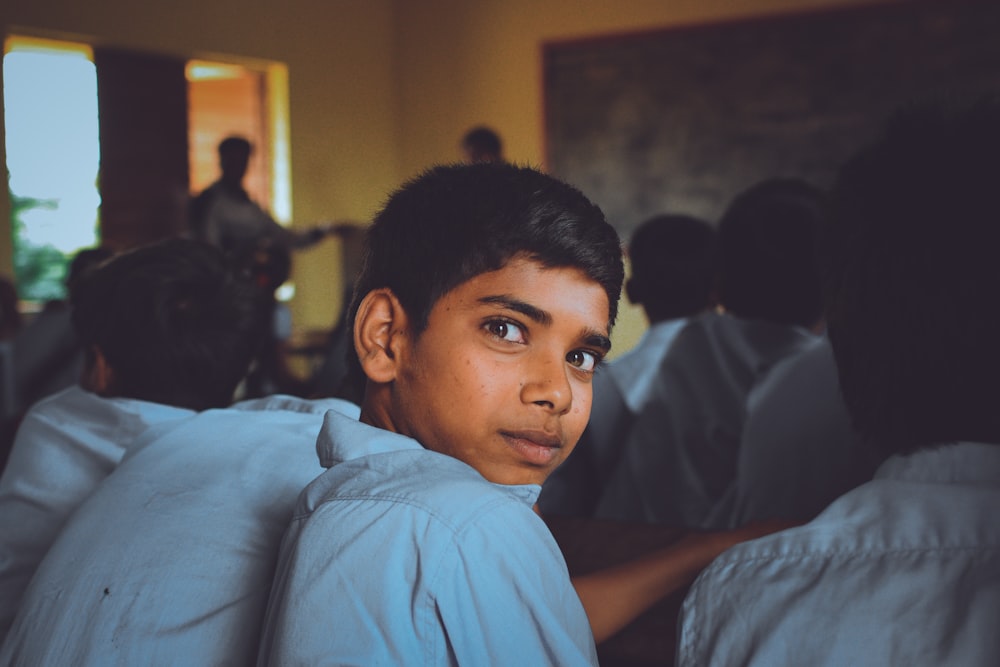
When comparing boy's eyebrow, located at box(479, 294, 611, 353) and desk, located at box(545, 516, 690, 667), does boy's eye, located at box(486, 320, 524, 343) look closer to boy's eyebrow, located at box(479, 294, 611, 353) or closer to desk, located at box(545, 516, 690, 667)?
boy's eyebrow, located at box(479, 294, 611, 353)

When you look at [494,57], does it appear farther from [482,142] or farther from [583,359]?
[583,359]

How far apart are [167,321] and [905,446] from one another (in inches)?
41.5

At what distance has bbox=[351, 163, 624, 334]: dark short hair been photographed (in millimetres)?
866

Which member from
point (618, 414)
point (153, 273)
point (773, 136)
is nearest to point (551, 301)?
point (153, 273)

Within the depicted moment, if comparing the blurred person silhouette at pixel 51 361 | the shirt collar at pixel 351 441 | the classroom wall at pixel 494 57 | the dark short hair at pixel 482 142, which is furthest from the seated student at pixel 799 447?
the classroom wall at pixel 494 57

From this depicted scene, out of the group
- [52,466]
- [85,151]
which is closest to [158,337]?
[52,466]

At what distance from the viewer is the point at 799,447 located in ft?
5.05

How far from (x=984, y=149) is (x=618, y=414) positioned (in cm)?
143

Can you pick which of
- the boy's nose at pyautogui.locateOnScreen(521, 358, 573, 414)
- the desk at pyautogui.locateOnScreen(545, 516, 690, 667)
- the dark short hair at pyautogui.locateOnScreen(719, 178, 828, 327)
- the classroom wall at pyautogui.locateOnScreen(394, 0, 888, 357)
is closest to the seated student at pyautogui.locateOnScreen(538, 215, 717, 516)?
the dark short hair at pyautogui.locateOnScreen(719, 178, 828, 327)

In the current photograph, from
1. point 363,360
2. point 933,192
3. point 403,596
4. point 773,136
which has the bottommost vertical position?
point 403,596

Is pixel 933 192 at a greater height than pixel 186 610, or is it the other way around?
pixel 933 192

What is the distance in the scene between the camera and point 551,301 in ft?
2.81

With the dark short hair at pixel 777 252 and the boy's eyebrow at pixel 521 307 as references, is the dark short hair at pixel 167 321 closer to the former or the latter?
the boy's eyebrow at pixel 521 307

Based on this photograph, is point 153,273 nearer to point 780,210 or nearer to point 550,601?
point 550,601
